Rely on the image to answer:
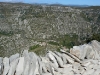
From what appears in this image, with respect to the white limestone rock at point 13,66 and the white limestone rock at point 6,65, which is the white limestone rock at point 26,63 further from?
the white limestone rock at point 6,65

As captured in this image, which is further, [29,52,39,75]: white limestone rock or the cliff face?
the cliff face

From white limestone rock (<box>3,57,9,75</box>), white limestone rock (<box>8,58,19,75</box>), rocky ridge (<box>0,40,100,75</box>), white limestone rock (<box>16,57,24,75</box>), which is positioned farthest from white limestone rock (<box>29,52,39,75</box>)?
white limestone rock (<box>3,57,9,75</box>)

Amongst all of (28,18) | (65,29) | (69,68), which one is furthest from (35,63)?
(28,18)

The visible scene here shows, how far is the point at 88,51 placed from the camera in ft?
24.7

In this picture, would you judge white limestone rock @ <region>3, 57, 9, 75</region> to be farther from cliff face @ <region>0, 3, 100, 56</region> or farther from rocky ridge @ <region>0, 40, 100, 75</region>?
cliff face @ <region>0, 3, 100, 56</region>

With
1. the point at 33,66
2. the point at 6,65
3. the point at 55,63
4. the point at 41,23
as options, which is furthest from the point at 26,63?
the point at 41,23

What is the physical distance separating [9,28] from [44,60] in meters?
90.5

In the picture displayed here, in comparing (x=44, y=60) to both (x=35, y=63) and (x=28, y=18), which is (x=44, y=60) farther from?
(x=28, y=18)

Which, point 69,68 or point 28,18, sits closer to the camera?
point 69,68

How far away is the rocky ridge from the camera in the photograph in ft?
20.6

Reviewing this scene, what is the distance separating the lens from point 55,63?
6.84 meters

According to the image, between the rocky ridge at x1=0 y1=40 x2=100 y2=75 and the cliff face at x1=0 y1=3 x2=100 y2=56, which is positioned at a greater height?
the rocky ridge at x1=0 y1=40 x2=100 y2=75

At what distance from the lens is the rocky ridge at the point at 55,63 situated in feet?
20.6

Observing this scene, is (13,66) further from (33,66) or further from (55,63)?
(55,63)
